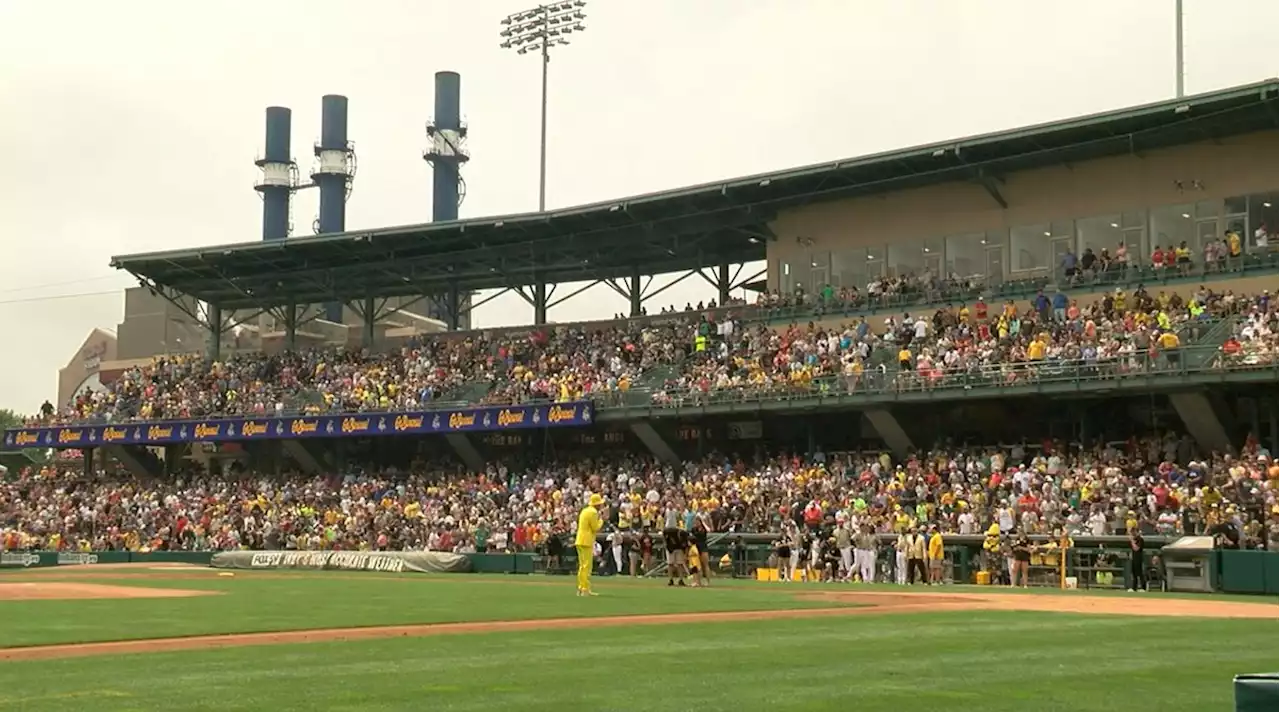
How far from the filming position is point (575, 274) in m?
58.8

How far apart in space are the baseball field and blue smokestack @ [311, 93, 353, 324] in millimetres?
63156

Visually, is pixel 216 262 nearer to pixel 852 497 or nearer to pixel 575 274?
pixel 575 274

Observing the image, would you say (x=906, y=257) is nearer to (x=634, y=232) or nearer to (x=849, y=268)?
(x=849, y=268)

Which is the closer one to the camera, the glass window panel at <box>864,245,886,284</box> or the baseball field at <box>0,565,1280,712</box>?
the baseball field at <box>0,565,1280,712</box>

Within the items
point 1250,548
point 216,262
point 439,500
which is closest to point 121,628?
point 1250,548

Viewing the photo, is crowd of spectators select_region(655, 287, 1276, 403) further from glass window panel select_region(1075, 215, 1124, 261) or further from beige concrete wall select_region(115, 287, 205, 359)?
beige concrete wall select_region(115, 287, 205, 359)

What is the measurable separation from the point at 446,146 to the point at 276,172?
12241 millimetres

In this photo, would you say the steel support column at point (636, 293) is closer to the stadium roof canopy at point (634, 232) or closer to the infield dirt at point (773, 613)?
the stadium roof canopy at point (634, 232)

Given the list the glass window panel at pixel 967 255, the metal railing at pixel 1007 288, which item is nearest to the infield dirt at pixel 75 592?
the metal railing at pixel 1007 288

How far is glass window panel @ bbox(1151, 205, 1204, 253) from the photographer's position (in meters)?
43.2

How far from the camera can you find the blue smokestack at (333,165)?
3393 inches

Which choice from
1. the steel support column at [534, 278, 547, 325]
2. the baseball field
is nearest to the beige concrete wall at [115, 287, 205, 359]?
the steel support column at [534, 278, 547, 325]

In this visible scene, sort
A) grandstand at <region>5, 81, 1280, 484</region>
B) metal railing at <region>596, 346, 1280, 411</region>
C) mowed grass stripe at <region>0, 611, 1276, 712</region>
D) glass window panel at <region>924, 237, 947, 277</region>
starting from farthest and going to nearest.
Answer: glass window panel at <region>924, 237, 947, 277</region> → grandstand at <region>5, 81, 1280, 484</region> → metal railing at <region>596, 346, 1280, 411</region> → mowed grass stripe at <region>0, 611, 1276, 712</region>

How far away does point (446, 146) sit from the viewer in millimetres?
82562
